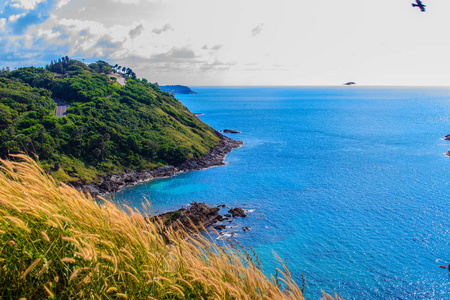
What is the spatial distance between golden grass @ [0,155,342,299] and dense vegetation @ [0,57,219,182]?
4847 centimetres

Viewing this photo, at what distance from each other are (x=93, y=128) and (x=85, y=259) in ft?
224

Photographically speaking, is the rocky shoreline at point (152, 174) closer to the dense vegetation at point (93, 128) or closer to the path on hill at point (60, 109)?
the dense vegetation at point (93, 128)

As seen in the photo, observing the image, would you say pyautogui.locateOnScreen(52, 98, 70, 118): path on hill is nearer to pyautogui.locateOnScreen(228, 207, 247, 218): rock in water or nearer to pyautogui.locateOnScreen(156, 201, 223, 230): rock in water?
pyautogui.locateOnScreen(156, 201, 223, 230): rock in water

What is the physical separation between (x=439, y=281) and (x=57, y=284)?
116ft

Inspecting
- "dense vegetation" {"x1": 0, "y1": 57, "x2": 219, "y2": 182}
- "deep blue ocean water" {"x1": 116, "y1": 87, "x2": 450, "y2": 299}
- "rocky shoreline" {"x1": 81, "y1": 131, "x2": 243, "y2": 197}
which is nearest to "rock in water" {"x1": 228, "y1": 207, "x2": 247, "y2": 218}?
"deep blue ocean water" {"x1": 116, "y1": 87, "x2": 450, "y2": 299}

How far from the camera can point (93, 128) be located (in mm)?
66875

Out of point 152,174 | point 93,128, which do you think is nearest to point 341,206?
point 152,174

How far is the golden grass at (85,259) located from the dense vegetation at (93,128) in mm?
48467

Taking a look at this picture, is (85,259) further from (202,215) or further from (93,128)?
(93,128)

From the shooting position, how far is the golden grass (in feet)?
14.0

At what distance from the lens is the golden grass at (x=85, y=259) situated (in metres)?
4.25

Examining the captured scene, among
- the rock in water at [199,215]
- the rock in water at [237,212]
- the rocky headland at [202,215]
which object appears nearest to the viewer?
the rocky headland at [202,215]

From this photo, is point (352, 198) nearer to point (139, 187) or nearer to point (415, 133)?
point (139, 187)

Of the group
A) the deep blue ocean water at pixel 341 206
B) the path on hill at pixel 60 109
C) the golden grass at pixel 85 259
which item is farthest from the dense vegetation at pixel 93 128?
the golden grass at pixel 85 259
